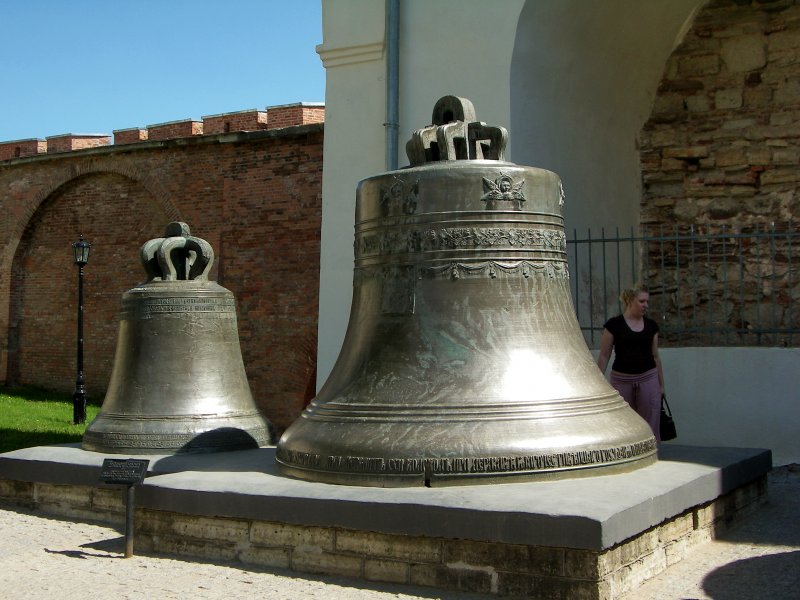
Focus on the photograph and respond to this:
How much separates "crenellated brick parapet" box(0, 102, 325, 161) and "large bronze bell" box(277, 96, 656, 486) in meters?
10.0

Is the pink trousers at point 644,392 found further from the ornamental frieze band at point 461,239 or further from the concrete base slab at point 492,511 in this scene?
the ornamental frieze band at point 461,239

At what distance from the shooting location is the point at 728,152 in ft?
31.2

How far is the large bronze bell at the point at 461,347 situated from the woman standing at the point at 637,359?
173 cm

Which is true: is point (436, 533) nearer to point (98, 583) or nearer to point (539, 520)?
point (539, 520)

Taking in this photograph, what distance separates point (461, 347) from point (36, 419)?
33.5 ft

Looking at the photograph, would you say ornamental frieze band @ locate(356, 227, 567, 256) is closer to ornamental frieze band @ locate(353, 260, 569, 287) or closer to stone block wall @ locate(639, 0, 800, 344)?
ornamental frieze band @ locate(353, 260, 569, 287)

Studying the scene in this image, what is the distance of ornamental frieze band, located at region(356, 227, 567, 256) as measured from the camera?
4496 millimetres

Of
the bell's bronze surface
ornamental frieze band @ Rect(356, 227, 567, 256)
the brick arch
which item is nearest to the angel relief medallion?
ornamental frieze band @ Rect(356, 227, 567, 256)

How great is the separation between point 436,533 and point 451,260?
4.07 feet

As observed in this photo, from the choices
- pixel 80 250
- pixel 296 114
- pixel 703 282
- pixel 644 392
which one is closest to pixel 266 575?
pixel 644 392

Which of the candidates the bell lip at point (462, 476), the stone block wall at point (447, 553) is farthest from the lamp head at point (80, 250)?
the bell lip at point (462, 476)

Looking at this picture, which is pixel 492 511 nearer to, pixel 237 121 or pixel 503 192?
pixel 503 192

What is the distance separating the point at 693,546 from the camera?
4.47 meters

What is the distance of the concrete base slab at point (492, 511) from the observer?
3600 millimetres
